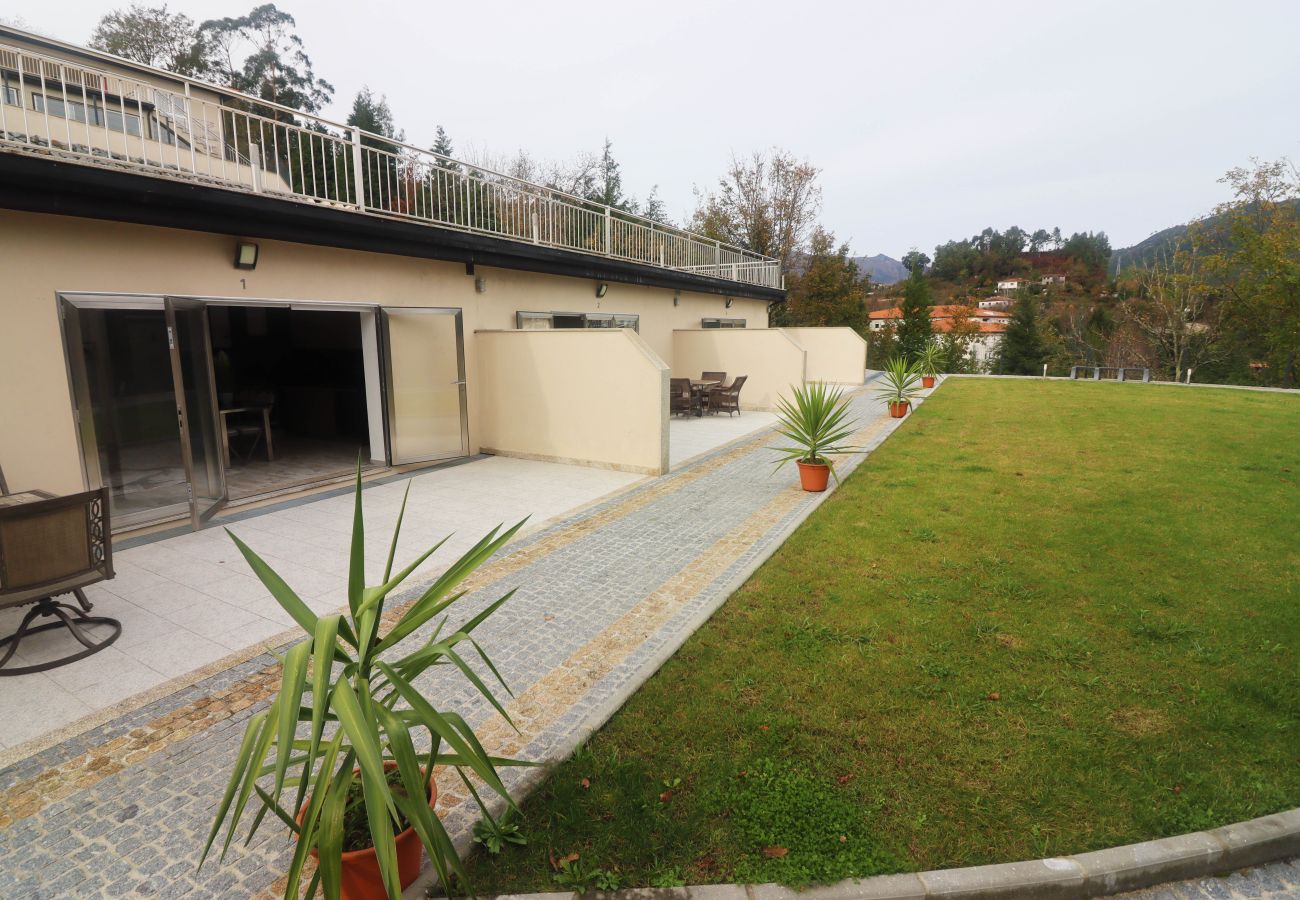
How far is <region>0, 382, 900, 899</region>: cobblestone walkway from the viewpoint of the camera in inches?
98.3

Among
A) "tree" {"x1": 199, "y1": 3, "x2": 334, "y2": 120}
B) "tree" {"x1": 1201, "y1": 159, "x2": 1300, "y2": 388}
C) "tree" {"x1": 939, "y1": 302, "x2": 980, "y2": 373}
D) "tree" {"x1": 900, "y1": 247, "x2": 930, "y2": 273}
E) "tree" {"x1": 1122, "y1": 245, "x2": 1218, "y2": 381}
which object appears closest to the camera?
"tree" {"x1": 1201, "y1": 159, "x2": 1300, "y2": 388}

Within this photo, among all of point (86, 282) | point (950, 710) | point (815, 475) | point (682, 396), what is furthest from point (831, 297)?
point (950, 710)

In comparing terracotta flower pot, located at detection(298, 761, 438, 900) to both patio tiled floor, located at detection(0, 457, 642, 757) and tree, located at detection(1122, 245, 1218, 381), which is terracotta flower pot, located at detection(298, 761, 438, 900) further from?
tree, located at detection(1122, 245, 1218, 381)

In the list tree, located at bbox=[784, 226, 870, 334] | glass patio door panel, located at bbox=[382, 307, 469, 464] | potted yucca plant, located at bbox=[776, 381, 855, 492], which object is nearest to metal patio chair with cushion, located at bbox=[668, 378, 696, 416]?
glass patio door panel, located at bbox=[382, 307, 469, 464]

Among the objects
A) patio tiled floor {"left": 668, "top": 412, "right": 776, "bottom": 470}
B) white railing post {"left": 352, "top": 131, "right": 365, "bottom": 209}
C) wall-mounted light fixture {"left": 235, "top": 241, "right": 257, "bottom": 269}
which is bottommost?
patio tiled floor {"left": 668, "top": 412, "right": 776, "bottom": 470}

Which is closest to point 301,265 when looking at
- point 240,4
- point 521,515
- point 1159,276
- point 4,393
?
point 4,393

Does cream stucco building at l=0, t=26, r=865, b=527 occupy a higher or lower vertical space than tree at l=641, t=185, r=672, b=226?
lower

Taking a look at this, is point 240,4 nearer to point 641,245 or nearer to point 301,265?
point 641,245

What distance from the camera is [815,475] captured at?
8133 millimetres

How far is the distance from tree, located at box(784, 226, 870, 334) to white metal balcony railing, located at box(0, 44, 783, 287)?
19750mm

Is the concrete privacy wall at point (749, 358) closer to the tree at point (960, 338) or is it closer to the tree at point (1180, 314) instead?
the tree at point (960, 338)

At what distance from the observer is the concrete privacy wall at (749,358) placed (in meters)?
16.1

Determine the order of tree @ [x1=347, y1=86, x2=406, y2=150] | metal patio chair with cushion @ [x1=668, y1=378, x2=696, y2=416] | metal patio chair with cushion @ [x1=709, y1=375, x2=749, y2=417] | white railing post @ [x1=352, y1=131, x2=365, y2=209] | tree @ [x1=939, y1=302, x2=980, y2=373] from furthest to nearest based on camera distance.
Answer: tree @ [x1=347, y1=86, x2=406, y2=150] < tree @ [x1=939, y1=302, x2=980, y2=373] < metal patio chair with cushion @ [x1=709, y1=375, x2=749, y2=417] < metal patio chair with cushion @ [x1=668, y1=378, x2=696, y2=416] < white railing post @ [x1=352, y1=131, x2=365, y2=209]

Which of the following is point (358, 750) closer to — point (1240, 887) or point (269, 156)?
point (1240, 887)
